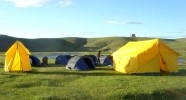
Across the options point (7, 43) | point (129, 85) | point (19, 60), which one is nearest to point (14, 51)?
point (19, 60)

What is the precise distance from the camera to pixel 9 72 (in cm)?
3381

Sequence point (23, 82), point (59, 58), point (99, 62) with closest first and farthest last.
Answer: point (23, 82) → point (99, 62) → point (59, 58)

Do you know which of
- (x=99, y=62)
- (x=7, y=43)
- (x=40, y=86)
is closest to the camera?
(x=40, y=86)

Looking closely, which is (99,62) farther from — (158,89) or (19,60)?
(158,89)

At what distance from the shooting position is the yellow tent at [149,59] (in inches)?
1251

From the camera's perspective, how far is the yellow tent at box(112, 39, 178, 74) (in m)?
31.8

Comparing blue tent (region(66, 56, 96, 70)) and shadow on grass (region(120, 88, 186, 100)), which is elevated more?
blue tent (region(66, 56, 96, 70))

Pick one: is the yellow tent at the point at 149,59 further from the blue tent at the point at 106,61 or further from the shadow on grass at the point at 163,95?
the blue tent at the point at 106,61

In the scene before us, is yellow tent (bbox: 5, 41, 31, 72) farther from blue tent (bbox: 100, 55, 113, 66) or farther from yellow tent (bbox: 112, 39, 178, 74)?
blue tent (bbox: 100, 55, 113, 66)

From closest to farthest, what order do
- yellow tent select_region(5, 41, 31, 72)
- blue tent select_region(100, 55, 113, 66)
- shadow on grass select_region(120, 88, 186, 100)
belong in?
shadow on grass select_region(120, 88, 186, 100)
yellow tent select_region(5, 41, 31, 72)
blue tent select_region(100, 55, 113, 66)

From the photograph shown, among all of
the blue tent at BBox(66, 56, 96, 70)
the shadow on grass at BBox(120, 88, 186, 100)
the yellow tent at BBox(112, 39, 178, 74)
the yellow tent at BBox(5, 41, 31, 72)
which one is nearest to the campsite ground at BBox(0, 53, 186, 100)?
the shadow on grass at BBox(120, 88, 186, 100)

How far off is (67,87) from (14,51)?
1269 cm

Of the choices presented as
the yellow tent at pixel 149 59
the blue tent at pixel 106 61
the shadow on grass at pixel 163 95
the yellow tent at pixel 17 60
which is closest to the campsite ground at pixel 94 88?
the shadow on grass at pixel 163 95

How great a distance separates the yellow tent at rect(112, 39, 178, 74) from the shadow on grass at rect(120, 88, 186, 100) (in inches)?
348
